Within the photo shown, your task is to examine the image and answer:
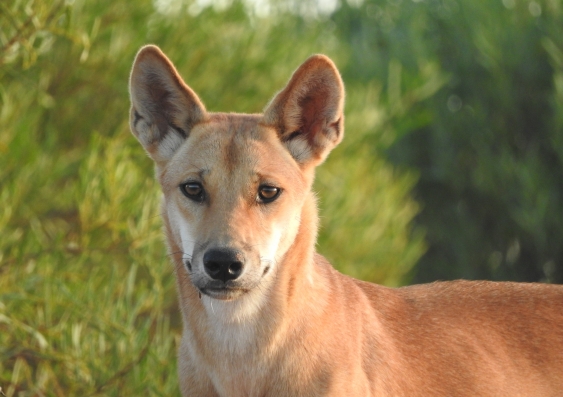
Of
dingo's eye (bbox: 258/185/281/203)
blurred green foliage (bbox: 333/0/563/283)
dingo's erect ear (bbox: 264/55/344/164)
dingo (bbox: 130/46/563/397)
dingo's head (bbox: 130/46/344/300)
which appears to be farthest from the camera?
blurred green foliage (bbox: 333/0/563/283)

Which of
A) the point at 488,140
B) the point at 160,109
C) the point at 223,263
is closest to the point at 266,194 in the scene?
the point at 223,263

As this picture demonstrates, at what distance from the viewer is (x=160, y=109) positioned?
16.2ft

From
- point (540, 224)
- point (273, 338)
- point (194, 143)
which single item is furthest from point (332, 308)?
point (540, 224)

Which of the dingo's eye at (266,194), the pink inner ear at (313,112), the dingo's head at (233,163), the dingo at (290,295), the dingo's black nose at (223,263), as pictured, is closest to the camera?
the dingo's black nose at (223,263)

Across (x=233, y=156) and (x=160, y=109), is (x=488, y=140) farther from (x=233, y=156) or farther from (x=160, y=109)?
(x=233, y=156)

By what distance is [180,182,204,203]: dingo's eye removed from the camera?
14.6 ft

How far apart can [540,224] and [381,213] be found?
2580mm

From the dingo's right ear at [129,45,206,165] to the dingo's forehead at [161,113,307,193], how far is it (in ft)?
0.33

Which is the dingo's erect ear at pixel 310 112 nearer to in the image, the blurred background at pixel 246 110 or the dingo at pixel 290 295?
the dingo at pixel 290 295

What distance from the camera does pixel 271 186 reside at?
4.46 meters

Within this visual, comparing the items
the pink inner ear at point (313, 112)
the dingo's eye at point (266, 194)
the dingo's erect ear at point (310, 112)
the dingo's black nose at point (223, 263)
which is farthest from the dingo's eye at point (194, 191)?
the pink inner ear at point (313, 112)

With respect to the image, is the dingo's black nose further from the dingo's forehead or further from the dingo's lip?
the dingo's forehead

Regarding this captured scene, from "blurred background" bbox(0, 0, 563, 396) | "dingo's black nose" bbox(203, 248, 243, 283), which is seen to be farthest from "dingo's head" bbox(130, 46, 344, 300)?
"blurred background" bbox(0, 0, 563, 396)

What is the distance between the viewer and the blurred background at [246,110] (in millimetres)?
6273
